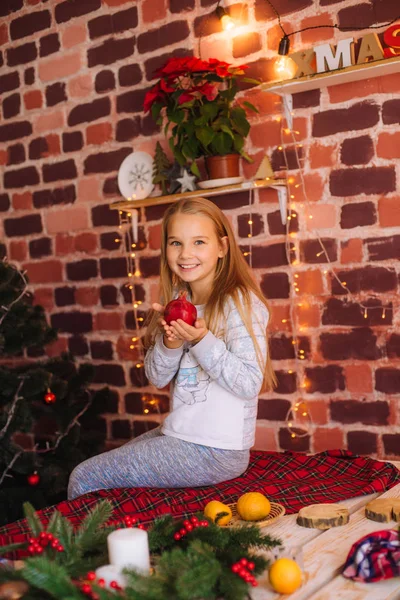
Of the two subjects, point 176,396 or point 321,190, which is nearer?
point 176,396

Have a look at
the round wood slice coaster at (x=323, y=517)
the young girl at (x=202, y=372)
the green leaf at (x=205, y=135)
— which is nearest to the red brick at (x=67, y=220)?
the green leaf at (x=205, y=135)

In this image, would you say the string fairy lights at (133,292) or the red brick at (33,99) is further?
the red brick at (33,99)

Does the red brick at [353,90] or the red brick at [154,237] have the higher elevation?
the red brick at [353,90]

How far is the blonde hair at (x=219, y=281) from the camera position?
210 centimetres

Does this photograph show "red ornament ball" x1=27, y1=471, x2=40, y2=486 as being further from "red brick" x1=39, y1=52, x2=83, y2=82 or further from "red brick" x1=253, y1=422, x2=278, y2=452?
"red brick" x1=39, y1=52, x2=83, y2=82

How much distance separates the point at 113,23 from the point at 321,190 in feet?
3.89

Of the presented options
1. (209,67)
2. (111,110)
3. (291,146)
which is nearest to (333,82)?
(291,146)

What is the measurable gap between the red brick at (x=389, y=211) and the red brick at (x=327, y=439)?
722mm

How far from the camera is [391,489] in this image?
1.92 metres

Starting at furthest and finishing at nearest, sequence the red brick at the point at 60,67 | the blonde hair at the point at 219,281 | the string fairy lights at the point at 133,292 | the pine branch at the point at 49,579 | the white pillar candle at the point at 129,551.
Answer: the red brick at the point at 60,67, the string fairy lights at the point at 133,292, the blonde hair at the point at 219,281, the white pillar candle at the point at 129,551, the pine branch at the point at 49,579

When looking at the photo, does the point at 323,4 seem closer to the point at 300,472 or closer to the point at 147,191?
the point at 147,191

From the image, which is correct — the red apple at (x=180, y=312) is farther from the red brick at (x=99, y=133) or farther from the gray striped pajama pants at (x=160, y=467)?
the red brick at (x=99, y=133)

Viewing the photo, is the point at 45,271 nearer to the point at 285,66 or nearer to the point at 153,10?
the point at 153,10

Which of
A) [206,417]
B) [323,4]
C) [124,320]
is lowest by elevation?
[206,417]
